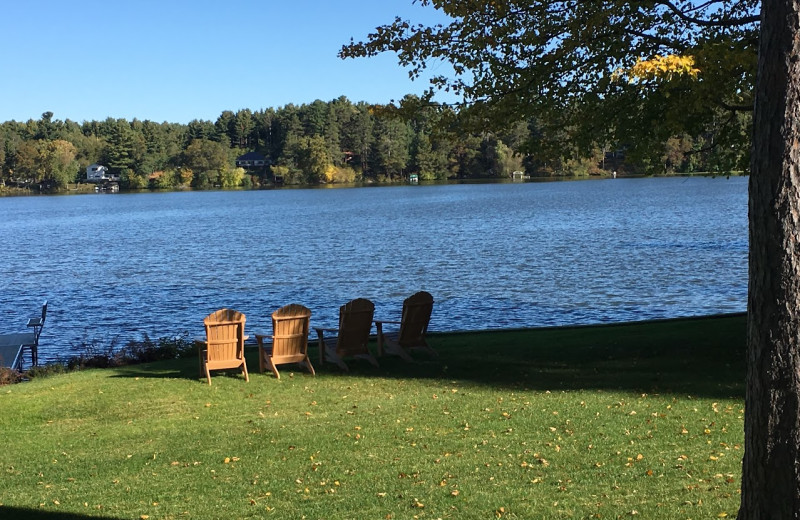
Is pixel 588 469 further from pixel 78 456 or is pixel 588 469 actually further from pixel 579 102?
pixel 579 102

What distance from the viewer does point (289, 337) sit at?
13.0 m

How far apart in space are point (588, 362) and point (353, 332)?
3964 millimetres

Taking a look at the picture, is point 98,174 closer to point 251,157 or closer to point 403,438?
point 251,157

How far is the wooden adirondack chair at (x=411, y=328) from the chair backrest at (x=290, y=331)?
57.0 inches

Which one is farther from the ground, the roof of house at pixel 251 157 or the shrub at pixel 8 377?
the roof of house at pixel 251 157

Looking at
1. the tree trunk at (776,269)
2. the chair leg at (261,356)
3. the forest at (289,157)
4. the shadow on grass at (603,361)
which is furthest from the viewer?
the forest at (289,157)

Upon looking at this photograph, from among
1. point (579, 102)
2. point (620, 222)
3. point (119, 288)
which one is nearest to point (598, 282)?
point (579, 102)

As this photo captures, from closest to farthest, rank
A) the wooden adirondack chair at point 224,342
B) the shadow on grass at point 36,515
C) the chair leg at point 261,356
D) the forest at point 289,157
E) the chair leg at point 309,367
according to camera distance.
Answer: the shadow on grass at point 36,515
the wooden adirondack chair at point 224,342
the chair leg at point 309,367
the chair leg at point 261,356
the forest at point 289,157

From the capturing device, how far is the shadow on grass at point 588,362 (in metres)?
11.3

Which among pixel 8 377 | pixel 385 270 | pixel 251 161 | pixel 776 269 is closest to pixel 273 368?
pixel 8 377

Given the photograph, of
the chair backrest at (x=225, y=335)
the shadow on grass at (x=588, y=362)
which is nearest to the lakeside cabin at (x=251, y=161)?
the shadow on grass at (x=588, y=362)

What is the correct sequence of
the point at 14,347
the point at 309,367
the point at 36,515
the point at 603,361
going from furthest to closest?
the point at 14,347, the point at 309,367, the point at 603,361, the point at 36,515

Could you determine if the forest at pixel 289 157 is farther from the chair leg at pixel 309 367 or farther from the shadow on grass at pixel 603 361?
the chair leg at pixel 309 367

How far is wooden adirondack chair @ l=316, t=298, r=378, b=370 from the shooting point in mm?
13352
